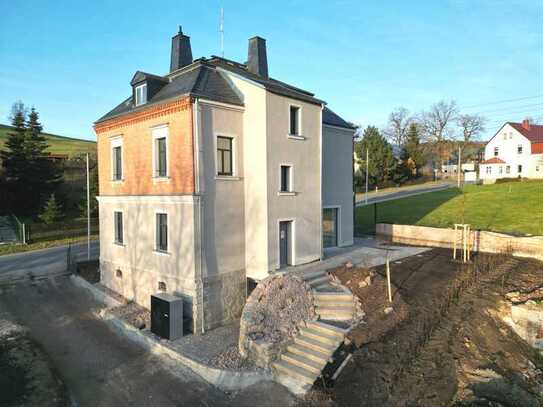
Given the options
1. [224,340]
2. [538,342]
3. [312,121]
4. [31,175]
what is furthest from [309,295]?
[31,175]

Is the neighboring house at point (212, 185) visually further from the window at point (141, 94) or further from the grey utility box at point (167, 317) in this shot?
the grey utility box at point (167, 317)

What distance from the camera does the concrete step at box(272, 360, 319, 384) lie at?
1027 cm

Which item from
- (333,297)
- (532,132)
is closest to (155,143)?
(333,297)

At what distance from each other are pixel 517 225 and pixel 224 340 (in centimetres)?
2070

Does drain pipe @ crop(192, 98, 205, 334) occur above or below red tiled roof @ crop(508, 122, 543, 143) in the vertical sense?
below

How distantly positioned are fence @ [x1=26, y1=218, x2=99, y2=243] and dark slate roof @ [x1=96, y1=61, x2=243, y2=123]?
1989cm

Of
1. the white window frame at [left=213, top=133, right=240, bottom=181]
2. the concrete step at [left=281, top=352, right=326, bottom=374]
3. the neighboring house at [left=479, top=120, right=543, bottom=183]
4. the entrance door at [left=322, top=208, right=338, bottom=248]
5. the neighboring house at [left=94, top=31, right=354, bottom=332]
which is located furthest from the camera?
the neighboring house at [left=479, top=120, right=543, bottom=183]

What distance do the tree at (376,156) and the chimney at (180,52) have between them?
1487 inches

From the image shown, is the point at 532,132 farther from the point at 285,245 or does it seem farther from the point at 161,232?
the point at 161,232

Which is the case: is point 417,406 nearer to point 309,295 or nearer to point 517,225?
point 309,295

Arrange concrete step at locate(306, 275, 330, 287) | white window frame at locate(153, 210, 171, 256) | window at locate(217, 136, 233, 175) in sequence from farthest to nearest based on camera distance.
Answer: white window frame at locate(153, 210, 171, 256) → window at locate(217, 136, 233, 175) → concrete step at locate(306, 275, 330, 287)

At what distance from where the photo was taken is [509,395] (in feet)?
30.5

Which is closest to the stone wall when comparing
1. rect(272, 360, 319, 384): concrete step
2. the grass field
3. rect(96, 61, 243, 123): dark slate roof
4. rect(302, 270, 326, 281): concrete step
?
the grass field

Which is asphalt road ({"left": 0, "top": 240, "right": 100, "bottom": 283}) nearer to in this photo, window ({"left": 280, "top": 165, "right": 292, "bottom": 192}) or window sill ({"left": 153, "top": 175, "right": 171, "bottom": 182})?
window sill ({"left": 153, "top": 175, "right": 171, "bottom": 182})
